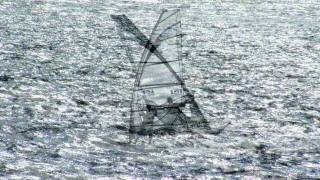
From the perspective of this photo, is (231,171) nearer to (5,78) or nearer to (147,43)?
(5,78)

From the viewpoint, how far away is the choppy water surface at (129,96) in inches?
35.7

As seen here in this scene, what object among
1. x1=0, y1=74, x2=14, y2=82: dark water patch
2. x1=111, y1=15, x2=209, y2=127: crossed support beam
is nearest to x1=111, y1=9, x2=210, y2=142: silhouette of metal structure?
x1=111, y1=15, x2=209, y2=127: crossed support beam

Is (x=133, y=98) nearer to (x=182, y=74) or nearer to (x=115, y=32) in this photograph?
(x=182, y=74)

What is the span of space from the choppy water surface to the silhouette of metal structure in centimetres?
3

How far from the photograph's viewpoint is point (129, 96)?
1.29 metres

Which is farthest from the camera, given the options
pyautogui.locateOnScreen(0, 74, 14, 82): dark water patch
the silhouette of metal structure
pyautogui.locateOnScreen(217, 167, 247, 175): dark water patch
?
pyautogui.locateOnScreen(0, 74, 14, 82): dark water patch

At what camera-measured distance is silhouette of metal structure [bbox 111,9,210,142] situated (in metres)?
1.08

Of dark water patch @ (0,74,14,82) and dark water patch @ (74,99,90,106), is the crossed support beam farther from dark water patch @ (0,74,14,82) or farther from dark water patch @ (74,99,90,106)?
dark water patch @ (0,74,14,82)

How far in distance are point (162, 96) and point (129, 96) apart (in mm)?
109

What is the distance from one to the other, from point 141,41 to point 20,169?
43.1 inches

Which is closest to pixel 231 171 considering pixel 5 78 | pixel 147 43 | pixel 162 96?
pixel 162 96

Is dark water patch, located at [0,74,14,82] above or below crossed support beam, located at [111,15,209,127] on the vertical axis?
above

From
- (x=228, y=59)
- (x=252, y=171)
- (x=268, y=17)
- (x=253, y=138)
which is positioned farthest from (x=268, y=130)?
(x=268, y=17)

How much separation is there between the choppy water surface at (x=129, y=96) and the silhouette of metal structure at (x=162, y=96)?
0.09ft
